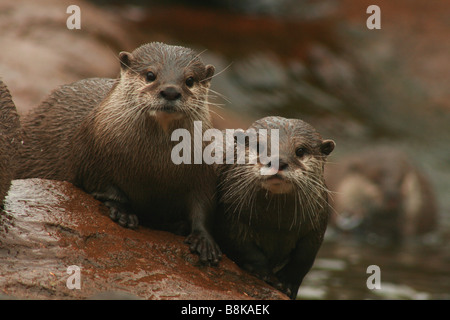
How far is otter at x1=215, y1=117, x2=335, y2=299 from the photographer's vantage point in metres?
3.86

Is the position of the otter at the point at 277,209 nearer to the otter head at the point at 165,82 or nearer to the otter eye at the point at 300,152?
the otter eye at the point at 300,152

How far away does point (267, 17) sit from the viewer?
13.8m

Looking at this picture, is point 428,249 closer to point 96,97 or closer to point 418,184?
point 418,184

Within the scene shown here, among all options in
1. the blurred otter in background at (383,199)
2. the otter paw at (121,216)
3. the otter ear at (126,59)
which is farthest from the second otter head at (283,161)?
the blurred otter in background at (383,199)

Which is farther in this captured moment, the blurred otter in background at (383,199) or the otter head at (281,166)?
the blurred otter in background at (383,199)

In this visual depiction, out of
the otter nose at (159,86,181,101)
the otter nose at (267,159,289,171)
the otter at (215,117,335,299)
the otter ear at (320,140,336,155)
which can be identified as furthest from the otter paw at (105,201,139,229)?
the otter ear at (320,140,336,155)

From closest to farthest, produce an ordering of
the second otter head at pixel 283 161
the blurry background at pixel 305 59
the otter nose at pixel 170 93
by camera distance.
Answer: the otter nose at pixel 170 93 → the second otter head at pixel 283 161 → the blurry background at pixel 305 59

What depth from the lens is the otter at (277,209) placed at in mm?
3861

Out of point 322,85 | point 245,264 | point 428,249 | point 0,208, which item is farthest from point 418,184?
point 0,208

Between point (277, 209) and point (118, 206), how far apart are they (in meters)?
0.86

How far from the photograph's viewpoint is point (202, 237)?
153 inches

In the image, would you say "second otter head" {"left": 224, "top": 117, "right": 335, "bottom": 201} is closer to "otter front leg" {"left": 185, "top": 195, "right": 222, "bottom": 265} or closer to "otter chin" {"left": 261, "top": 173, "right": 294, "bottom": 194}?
"otter chin" {"left": 261, "top": 173, "right": 294, "bottom": 194}

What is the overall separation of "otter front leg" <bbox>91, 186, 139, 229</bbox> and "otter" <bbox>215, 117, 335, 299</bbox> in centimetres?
51

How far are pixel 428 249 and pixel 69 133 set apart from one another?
553 centimetres
